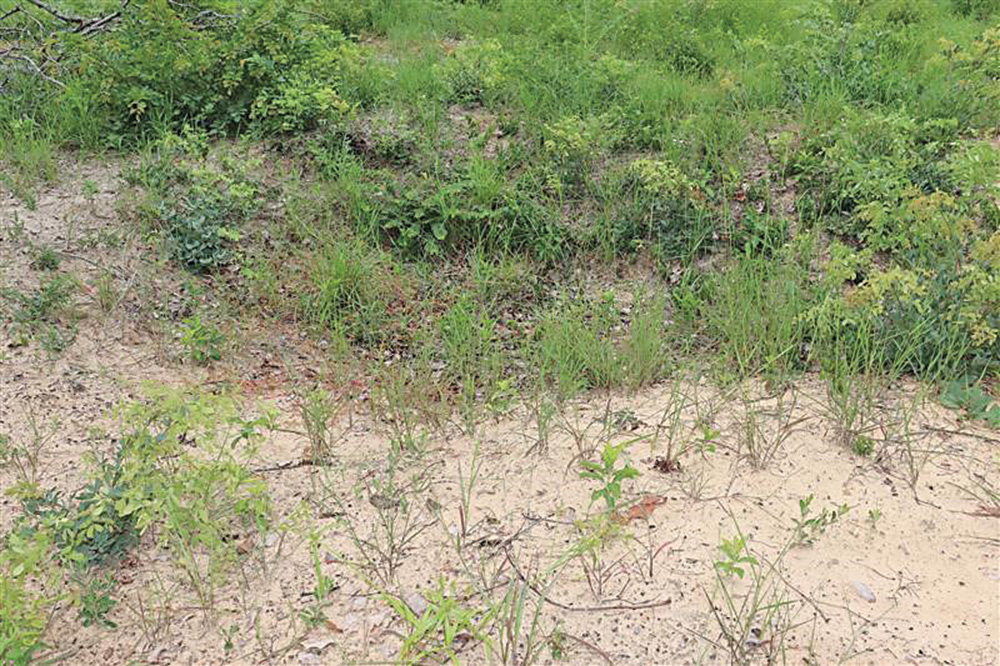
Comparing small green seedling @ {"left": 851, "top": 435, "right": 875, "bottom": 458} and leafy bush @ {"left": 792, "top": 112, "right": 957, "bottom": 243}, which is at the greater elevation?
leafy bush @ {"left": 792, "top": 112, "right": 957, "bottom": 243}

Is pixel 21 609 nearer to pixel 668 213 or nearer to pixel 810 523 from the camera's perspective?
pixel 810 523

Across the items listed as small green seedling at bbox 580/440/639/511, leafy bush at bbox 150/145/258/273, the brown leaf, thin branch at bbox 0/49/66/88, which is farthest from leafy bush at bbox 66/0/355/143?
the brown leaf

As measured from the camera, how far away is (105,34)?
704cm

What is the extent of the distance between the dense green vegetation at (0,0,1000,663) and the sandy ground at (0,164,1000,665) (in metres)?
0.19

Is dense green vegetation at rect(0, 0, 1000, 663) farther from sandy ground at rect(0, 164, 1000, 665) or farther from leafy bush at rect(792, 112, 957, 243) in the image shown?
sandy ground at rect(0, 164, 1000, 665)

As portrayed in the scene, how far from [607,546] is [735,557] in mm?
475

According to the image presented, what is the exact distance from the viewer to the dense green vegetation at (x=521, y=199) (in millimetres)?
4109

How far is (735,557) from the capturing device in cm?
292

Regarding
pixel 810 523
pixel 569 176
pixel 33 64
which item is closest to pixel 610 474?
pixel 810 523

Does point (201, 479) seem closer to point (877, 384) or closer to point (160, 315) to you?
point (160, 315)

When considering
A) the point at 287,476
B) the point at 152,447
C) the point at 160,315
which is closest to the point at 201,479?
the point at 152,447

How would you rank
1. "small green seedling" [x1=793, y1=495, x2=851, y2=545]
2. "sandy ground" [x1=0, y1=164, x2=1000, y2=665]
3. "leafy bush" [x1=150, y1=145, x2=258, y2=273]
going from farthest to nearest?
"leafy bush" [x1=150, y1=145, x2=258, y2=273], "small green seedling" [x1=793, y1=495, x2=851, y2=545], "sandy ground" [x1=0, y1=164, x2=1000, y2=665]

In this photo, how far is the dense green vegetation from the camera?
411 centimetres

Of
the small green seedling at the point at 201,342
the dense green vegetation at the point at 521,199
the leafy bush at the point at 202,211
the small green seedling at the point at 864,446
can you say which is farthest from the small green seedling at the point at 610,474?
the leafy bush at the point at 202,211
